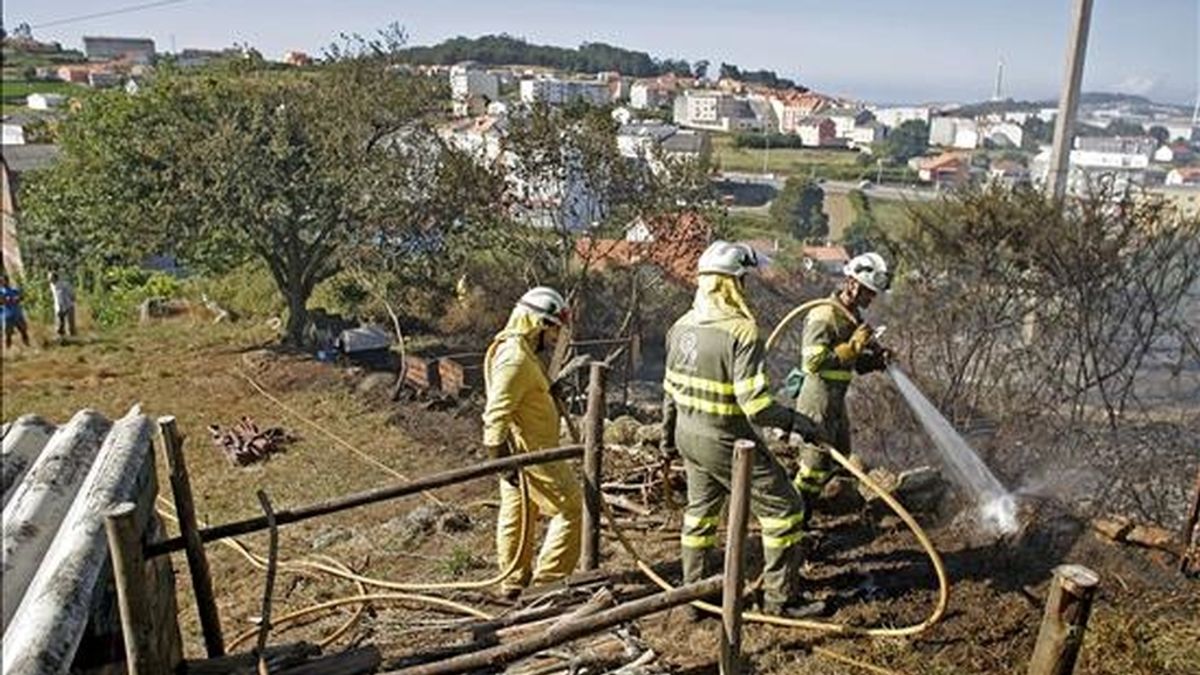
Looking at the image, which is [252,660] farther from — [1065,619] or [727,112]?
[727,112]

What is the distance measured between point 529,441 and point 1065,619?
124 inches

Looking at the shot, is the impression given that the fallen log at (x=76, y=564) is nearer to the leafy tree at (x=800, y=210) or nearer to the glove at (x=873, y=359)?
the glove at (x=873, y=359)

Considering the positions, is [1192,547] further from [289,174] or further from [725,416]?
[289,174]

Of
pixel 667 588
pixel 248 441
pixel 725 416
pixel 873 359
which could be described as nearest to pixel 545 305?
pixel 725 416

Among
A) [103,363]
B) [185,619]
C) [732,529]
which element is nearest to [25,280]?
[103,363]

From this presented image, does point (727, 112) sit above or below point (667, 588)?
above

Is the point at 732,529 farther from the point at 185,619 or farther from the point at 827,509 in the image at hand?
the point at 185,619

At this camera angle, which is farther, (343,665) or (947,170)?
(947,170)

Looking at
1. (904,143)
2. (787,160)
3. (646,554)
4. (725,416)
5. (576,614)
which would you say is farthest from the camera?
(787,160)

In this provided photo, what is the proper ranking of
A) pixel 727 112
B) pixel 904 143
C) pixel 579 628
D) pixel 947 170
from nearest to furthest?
pixel 579 628
pixel 947 170
pixel 904 143
pixel 727 112

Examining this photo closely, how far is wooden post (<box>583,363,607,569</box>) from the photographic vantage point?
5.17 meters

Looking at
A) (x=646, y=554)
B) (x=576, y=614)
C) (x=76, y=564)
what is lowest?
(x=646, y=554)

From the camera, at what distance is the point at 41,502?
292cm

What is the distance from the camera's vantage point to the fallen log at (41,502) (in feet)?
8.61
